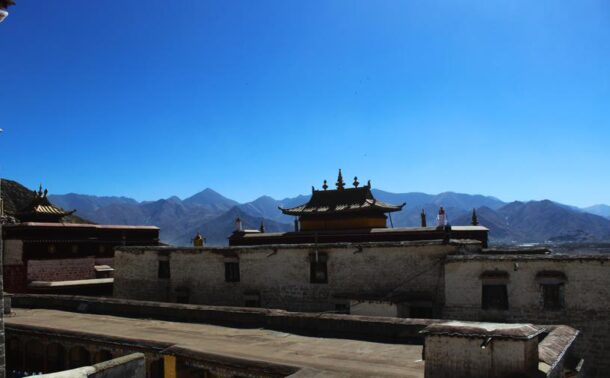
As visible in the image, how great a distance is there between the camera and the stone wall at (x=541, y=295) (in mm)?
17062

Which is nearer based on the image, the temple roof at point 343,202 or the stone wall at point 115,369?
the stone wall at point 115,369

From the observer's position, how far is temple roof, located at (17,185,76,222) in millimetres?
33797

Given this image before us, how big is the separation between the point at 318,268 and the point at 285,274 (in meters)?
1.79

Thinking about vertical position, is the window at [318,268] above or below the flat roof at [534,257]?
below

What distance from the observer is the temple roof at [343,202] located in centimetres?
2814

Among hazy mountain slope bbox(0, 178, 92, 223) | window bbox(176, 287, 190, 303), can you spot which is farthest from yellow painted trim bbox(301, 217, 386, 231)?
hazy mountain slope bbox(0, 178, 92, 223)

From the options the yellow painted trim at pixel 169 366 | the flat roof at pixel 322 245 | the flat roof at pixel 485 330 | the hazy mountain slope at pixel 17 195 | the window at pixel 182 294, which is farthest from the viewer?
the hazy mountain slope at pixel 17 195

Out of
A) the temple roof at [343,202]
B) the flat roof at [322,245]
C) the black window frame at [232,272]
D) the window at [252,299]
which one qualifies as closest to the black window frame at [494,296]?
the flat roof at [322,245]

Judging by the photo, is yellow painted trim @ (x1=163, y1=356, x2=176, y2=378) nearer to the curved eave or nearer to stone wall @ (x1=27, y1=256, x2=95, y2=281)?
the curved eave

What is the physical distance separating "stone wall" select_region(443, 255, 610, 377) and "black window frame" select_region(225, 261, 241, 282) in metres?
10.7

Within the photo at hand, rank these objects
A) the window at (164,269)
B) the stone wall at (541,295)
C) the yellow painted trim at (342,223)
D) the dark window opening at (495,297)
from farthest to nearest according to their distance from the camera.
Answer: the yellow painted trim at (342,223) < the window at (164,269) < the dark window opening at (495,297) < the stone wall at (541,295)

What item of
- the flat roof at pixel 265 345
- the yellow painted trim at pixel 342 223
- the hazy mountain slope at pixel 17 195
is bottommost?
the flat roof at pixel 265 345

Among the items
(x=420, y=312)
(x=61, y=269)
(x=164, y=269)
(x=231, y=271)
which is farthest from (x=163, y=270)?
(x=420, y=312)

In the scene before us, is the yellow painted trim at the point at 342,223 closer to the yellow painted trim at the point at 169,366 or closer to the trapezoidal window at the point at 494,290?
the trapezoidal window at the point at 494,290
